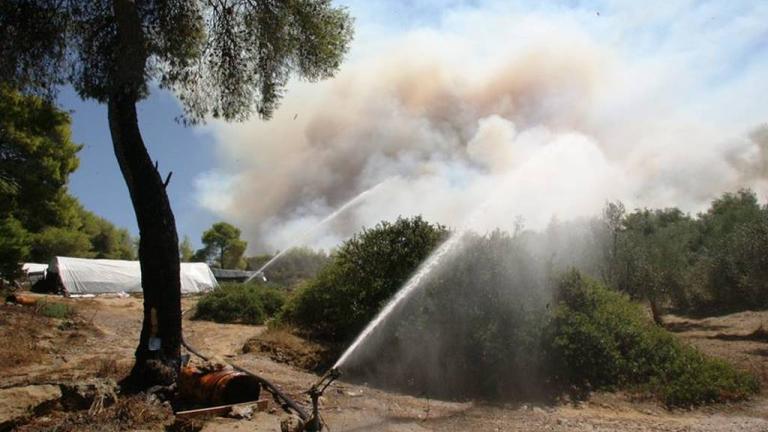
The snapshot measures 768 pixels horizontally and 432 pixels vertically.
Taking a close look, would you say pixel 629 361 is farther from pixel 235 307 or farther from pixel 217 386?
pixel 235 307

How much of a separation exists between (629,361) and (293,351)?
6.80 m

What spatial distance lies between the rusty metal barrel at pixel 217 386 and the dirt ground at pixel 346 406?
1.42ft

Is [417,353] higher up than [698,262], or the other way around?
[698,262]

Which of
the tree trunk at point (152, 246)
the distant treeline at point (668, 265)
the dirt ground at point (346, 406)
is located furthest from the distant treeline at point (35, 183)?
the distant treeline at point (668, 265)

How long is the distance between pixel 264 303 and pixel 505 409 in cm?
1391

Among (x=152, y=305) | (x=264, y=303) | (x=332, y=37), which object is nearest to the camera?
(x=152, y=305)

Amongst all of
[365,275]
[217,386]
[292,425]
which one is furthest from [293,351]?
[292,425]

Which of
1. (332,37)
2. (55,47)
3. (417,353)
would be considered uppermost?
(332,37)

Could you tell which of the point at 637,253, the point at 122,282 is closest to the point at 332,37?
the point at 637,253

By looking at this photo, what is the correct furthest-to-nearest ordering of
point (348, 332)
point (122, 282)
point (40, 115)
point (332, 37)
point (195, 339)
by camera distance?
point (122, 282)
point (40, 115)
point (195, 339)
point (348, 332)
point (332, 37)

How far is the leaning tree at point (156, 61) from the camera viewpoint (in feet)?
25.9

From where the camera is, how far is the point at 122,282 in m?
33.2

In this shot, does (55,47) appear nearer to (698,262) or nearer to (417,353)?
(417,353)

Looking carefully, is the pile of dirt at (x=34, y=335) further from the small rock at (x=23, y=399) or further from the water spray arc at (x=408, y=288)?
the water spray arc at (x=408, y=288)
